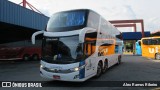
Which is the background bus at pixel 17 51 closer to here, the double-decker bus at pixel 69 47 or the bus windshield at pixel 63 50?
the double-decker bus at pixel 69 47

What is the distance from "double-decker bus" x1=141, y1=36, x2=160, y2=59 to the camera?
27842mm

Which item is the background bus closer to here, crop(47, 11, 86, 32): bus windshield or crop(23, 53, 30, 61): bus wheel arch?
crop(23, 53, 30, 61): bus wheel arch

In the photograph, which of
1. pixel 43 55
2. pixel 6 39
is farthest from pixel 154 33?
pixel 43 55

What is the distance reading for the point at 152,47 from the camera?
28359 millimetres

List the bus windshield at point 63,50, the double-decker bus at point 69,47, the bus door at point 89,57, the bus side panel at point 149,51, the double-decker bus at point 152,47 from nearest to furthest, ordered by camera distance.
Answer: the double-decker bus at point 69,47
the bus windshield at point 63,50
the bus door at point 89,57
the double-decker bus at point 152,47
the bus side panel at point 149,51

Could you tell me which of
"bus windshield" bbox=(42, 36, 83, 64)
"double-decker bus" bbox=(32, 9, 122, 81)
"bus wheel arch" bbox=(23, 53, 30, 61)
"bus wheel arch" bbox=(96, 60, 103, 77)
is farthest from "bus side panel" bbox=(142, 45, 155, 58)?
"bus windshield" bbox=(42, 36, 83, 64)

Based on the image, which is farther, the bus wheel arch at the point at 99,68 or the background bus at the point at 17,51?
the background bus at the point at 17,51

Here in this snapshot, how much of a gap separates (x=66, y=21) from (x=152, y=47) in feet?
65.7

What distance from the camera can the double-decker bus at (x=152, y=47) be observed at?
27.8m

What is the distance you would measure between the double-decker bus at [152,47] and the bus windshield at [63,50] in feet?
65.3

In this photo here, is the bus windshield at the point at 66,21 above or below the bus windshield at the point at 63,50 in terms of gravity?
above

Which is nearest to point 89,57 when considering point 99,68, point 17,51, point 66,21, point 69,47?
point 69,47

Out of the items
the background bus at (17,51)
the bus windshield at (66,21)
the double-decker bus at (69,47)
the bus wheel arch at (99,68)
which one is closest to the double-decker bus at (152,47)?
the background bus at (17,51)

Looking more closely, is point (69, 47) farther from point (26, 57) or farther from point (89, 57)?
point (26, 57)
